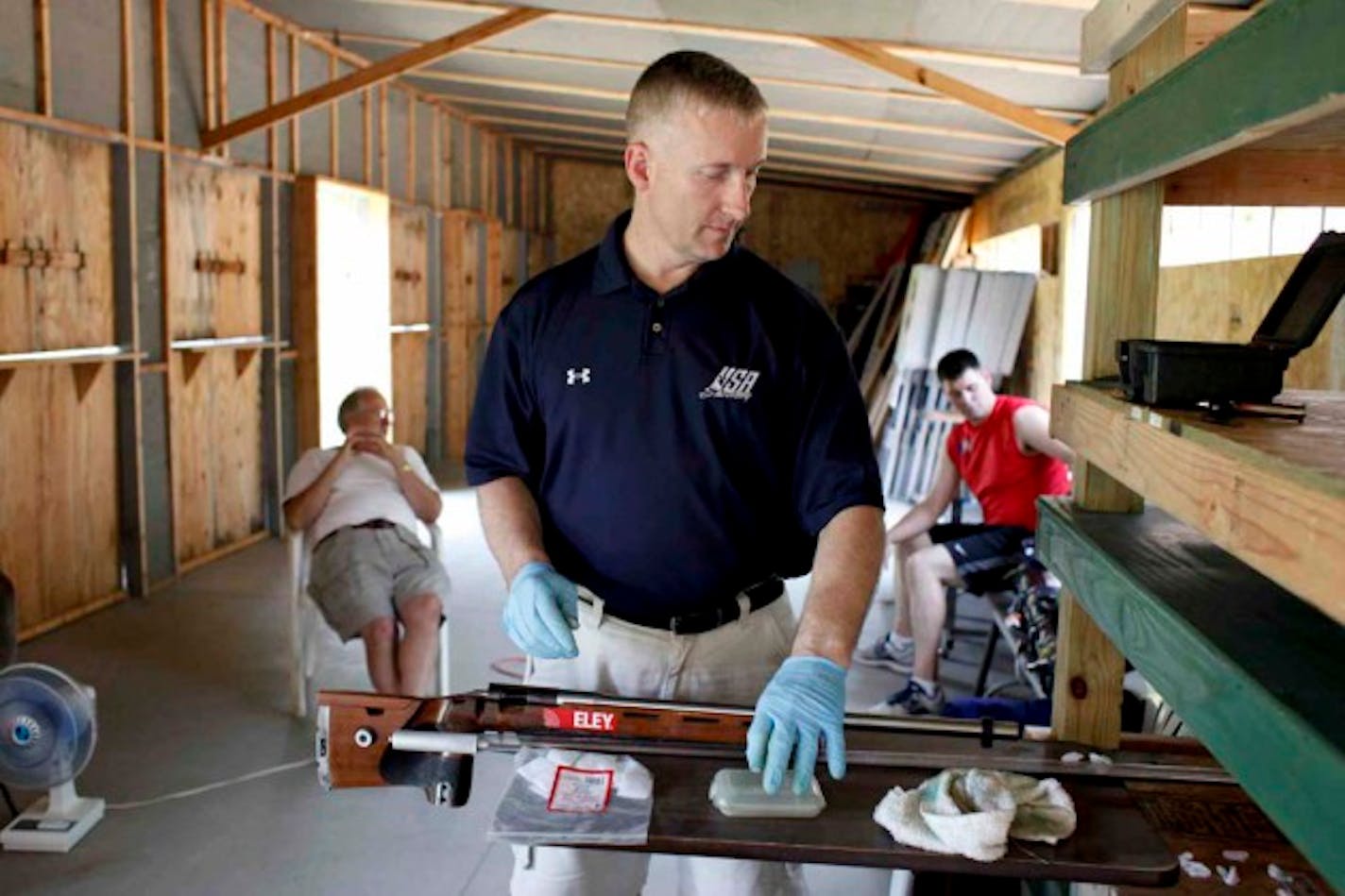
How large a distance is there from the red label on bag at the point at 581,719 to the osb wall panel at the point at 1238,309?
2030mm

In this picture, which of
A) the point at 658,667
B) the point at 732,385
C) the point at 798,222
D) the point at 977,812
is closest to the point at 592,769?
the point at 658,667

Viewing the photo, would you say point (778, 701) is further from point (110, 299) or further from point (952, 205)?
point (952, 205)

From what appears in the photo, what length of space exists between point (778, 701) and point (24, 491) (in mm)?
4254

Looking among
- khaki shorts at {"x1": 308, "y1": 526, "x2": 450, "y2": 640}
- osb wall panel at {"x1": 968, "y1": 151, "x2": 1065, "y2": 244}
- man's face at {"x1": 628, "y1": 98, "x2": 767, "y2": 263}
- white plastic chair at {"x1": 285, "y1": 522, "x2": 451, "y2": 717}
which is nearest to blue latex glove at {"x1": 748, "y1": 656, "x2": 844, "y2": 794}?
man's face at {"x1": 628, "y1": 98, "x2": 767, "y2": 263}

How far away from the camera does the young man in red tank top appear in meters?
4.39

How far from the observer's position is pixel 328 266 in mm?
7277

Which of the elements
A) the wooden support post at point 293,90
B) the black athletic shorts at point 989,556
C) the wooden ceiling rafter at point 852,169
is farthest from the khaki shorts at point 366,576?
the wooden ceiling rafter at point 852,169

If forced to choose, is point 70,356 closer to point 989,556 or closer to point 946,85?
point 989,556

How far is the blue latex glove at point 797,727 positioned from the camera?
1543 mm

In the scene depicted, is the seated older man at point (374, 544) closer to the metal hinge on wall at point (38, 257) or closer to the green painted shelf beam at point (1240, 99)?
the metal hinge on wall at point (38, 257)

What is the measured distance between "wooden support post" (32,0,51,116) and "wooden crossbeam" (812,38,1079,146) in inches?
118

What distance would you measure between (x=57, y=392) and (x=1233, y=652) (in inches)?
198

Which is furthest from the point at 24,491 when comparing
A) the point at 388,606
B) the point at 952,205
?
the point at 952,205

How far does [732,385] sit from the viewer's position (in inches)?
75.1
